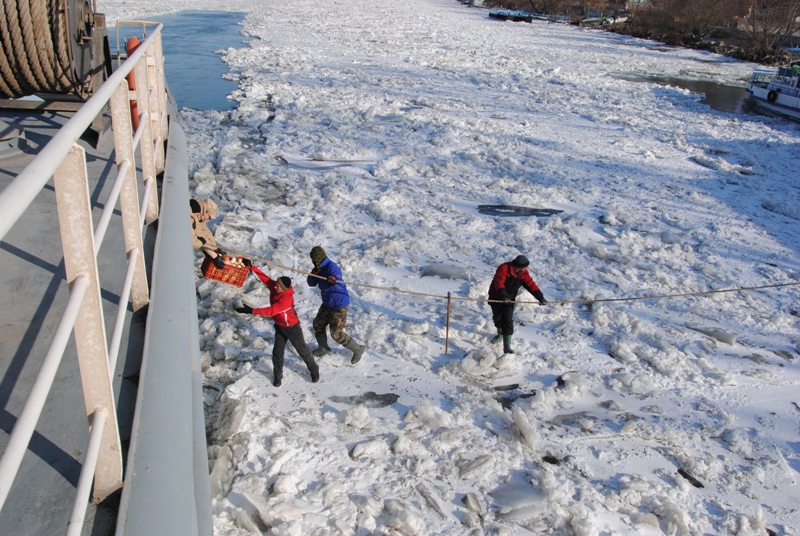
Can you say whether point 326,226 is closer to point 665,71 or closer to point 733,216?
point 733,216

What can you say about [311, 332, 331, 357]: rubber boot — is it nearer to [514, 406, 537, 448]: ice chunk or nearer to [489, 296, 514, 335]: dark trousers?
[489, 296, 514, 335]: dark trousers

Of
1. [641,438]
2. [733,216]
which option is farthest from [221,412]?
[733,216]

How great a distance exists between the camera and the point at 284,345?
443 cm

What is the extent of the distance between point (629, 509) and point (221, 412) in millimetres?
2766

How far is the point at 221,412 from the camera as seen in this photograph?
4.17 metres

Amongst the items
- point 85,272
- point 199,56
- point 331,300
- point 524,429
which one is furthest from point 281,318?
point 199,56

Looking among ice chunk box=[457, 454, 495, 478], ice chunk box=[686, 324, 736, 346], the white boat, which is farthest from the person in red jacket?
the white boat

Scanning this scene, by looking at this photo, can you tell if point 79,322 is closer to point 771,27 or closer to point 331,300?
point 331,300

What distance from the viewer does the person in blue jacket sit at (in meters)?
4.62

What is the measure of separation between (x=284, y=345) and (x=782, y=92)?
18.3 meters

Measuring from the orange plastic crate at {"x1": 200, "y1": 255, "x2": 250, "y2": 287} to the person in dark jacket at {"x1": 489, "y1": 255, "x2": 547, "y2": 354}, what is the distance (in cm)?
213

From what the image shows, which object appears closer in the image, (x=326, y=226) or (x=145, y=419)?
(x=145, y=419)

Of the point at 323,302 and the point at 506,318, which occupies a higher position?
the point at 323,302

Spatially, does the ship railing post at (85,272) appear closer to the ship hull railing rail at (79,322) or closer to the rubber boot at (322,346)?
the ship hull railing rail at (79,322)
